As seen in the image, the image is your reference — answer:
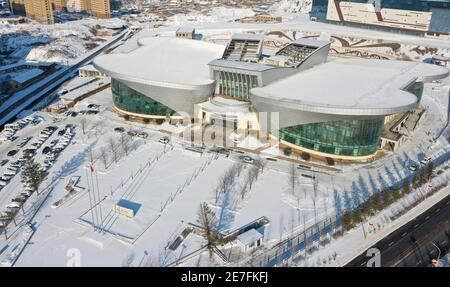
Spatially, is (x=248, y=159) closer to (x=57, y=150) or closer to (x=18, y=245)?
(x=57, y=150)

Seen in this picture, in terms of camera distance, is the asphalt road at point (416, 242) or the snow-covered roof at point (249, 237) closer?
the asphalt road at point (416, 242)

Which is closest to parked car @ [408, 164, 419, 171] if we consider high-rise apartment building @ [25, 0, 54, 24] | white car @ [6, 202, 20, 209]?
white car @ [6, 202, 20, 209]

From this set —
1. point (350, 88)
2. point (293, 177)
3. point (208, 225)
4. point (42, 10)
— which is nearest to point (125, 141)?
point (208, 225)

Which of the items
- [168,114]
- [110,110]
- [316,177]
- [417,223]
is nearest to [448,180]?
[417,223]

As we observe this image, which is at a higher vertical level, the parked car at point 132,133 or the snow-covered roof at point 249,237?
the parked car at point 132,133

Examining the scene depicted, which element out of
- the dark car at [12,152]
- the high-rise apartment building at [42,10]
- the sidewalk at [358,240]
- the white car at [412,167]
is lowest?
the sidewalk at [358,240]

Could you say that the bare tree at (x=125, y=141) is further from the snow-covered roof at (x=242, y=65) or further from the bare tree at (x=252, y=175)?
the bare tree at (x=252, y=175)

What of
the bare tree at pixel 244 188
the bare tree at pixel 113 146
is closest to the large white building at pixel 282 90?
the bare tree at pixel 113 146
